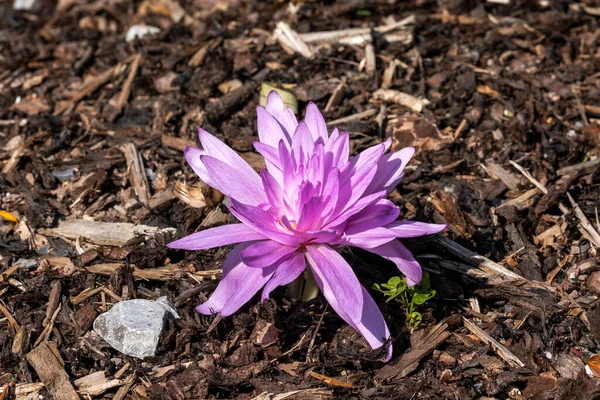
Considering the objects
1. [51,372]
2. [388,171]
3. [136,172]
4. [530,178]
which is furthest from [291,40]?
[51,372]

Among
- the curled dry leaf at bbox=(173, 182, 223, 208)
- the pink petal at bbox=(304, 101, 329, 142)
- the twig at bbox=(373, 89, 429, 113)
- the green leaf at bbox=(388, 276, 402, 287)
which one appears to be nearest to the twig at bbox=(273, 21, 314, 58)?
the twig at bbox=(373, 89, 429, 113)

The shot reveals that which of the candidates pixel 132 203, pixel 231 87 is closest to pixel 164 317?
pixel 132 203

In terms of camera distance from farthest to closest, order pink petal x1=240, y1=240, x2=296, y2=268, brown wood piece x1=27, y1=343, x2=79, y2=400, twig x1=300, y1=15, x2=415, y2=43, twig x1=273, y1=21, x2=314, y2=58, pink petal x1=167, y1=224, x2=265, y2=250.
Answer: twig x1=300, y1=15, x2=415, y2=43 → twig x1=273, y1=21, x2=314, y2=58 → brown wood piece x1=27, y1=343, x2=79, y2=400 → pink petal x1=167, y1=224, x2=265, y2=250 → pink petal x1=240, y1=240, x2=296, y2=268

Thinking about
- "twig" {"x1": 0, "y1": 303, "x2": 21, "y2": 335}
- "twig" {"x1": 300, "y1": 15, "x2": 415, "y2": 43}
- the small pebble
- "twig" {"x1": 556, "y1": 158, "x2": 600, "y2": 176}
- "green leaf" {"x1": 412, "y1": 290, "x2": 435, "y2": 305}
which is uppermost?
"twig" {"x1": 300, "y1": 15, "x2": 415, "y2": 43}

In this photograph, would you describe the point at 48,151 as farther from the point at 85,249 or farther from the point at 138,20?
the point at 138,20

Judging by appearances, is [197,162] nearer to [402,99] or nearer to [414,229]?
[414,229]

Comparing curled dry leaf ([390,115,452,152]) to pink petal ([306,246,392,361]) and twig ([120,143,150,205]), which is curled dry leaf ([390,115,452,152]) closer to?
twig ([120,143,150,205])

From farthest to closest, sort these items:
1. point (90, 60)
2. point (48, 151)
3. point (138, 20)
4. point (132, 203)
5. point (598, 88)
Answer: point (138, 20) → point (90, 60) → point (598, 88) → point (48, 151) → point (132, 203)
